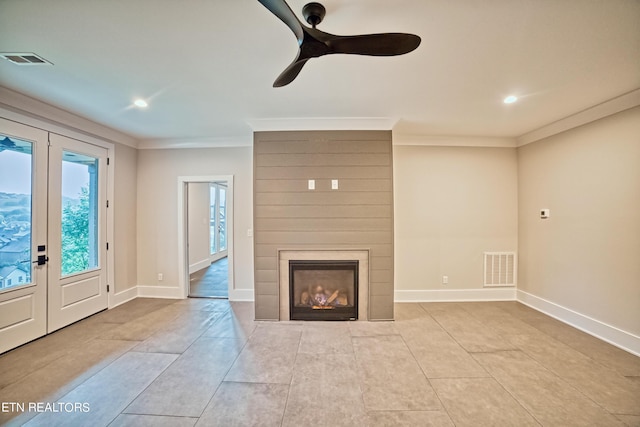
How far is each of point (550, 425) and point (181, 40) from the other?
3.76m

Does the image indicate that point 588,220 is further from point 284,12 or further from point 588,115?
point 284,12

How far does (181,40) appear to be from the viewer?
1.85 metres

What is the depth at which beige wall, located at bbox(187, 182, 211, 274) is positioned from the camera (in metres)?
6.36

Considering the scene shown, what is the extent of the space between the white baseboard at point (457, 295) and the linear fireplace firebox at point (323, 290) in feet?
3.60

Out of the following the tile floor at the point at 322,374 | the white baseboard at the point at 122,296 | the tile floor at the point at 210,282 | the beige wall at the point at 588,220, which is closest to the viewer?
the tile floor at the point at 322,374

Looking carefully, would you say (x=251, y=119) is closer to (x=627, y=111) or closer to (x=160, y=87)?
(x=160, y=87)

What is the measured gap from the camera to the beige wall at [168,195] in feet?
14.3

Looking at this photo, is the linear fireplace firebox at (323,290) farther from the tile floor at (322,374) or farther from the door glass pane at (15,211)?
the door glass pane at (15,211)

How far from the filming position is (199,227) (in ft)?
22.3

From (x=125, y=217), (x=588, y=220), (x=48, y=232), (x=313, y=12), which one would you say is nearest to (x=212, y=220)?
(x=125, y=217)

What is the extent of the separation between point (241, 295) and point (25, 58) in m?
3.61

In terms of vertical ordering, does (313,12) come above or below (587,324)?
above

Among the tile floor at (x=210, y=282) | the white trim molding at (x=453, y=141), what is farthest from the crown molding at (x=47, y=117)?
the white trim molding at (x=453, y=141)

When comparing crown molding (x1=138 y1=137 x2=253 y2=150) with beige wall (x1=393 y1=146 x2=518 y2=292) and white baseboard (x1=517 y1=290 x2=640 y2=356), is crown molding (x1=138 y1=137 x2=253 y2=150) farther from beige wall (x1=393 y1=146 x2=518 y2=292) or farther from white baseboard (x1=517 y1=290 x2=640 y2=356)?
white baseboard (x1=517 y1=290 x2=640 y2=356)
